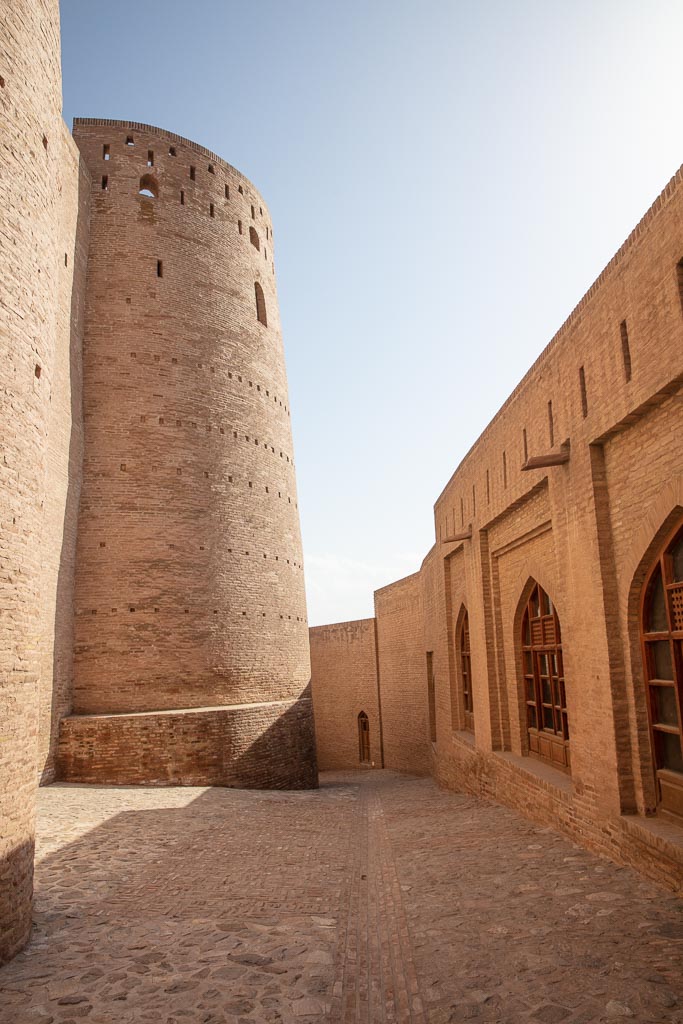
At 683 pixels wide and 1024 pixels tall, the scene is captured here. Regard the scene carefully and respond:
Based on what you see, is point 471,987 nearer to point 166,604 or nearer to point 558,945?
point 558,945

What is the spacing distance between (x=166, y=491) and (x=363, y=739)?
12.2m

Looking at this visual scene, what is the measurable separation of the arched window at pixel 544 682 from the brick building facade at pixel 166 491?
6207mm

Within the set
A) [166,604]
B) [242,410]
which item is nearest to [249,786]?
[166,604]

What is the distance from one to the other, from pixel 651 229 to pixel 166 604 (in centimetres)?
1080

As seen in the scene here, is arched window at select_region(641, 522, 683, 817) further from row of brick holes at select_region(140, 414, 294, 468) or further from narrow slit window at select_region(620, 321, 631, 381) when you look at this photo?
row of brick holes at select_region(140, 414, 294, 468)

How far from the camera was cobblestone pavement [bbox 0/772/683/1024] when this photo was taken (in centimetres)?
401

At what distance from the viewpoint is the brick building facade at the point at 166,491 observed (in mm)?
12516

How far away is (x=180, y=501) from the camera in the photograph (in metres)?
14.0

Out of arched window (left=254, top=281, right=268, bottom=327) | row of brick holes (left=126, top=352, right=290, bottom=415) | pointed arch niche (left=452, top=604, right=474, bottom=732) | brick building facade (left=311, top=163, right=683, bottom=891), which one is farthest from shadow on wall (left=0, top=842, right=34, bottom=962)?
arched window (left=254, top=281, right=268, bottom=327)

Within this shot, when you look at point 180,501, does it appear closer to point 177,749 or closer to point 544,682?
point 177,749

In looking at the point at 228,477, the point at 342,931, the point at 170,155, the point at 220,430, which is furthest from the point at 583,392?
the point at 170,155

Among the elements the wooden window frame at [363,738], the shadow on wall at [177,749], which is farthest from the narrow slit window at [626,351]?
the wooden window frame at [363,738]

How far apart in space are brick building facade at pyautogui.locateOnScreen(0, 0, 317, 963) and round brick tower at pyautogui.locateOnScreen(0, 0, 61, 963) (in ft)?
14.4

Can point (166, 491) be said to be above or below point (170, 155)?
below
